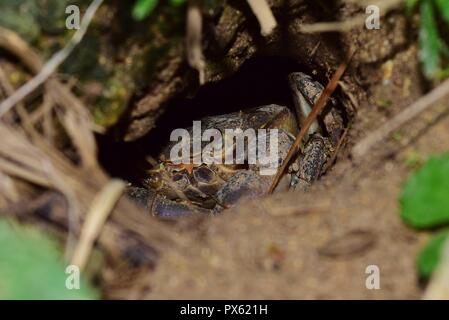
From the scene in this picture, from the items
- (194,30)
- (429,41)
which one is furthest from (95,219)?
(429,41)

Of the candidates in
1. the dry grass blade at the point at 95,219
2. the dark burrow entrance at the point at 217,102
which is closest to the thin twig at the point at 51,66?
the dry grass blade at the point at 95,219

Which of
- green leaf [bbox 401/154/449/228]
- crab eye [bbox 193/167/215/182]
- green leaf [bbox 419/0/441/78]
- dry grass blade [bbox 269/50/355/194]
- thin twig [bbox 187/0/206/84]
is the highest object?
crab eye [bbox 193/167/215/182]

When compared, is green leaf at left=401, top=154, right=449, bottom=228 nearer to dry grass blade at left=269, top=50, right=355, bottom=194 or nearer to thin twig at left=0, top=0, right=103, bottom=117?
dry grass blade at left=269, top=50, right=355, bottom=194

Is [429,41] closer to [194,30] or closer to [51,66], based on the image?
[194,30]

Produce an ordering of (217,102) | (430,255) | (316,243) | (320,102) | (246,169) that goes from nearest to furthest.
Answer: (430,255), (316,243), (320,102), (246,169), (217,102)

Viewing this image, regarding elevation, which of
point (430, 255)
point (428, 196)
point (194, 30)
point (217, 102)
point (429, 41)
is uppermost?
point (217, 102)

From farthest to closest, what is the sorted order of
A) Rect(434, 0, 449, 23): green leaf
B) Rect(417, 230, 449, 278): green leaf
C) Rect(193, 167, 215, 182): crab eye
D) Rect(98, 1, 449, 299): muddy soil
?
Rect(193, 167, 215, 182): crab eye, Rect(434, 0, 449, 23): green leaf, Rect(98, 1, 449, 299): muddy soil, Rect(417, 230, 449, 278): green leaf

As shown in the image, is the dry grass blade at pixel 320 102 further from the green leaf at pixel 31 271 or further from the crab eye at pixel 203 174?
the green leaf at pixel 31 271

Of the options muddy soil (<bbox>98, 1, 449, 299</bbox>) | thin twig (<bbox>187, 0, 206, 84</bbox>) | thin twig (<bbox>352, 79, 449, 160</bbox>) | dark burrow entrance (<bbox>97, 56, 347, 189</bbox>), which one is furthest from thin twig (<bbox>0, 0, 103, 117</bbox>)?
dark burrow entrance (<bbox>97, 56, 347, 189</bbox>)
